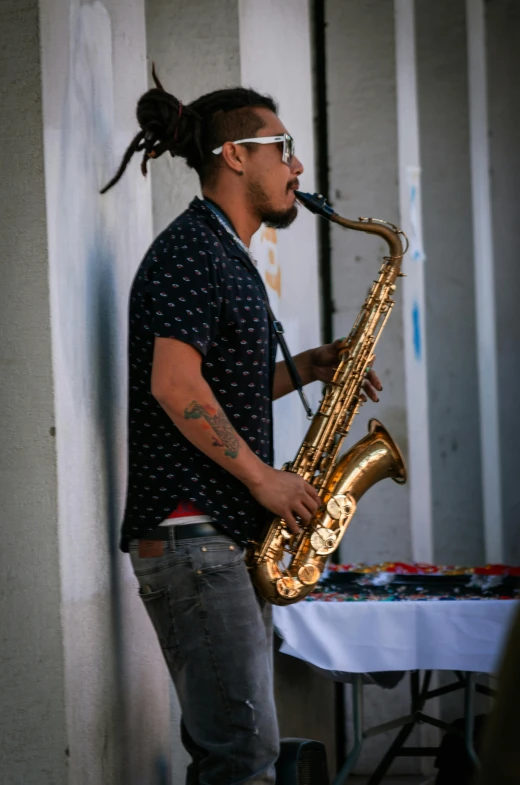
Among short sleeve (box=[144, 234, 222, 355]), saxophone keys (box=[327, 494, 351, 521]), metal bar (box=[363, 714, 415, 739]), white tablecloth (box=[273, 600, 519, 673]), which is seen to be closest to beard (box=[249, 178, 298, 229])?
short sleeve (box=[144, 234, 222, 355])

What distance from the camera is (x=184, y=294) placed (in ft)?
7.89

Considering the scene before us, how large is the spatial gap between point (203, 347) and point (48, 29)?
0.87 m

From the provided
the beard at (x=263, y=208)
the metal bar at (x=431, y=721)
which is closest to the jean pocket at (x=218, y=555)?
the beard at (x=263, y=208)

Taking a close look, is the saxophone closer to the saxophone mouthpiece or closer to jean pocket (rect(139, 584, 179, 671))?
the saxophone mouthpiece

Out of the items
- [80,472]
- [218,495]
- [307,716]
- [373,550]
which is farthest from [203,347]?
[373,550]

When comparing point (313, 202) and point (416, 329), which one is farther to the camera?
point (416, 329)

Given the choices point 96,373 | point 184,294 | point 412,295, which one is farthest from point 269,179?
point 412,295

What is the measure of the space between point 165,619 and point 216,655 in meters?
0.15

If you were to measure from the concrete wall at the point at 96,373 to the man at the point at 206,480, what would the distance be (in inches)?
8.5

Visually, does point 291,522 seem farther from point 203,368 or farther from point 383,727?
point 383,727

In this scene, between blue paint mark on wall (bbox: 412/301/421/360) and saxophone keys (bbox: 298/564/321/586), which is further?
blue paint mark on wall (bbox: 412/301/421/360)

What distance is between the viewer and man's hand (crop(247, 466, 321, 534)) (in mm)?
2469

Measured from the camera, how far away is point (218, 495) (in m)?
2.48

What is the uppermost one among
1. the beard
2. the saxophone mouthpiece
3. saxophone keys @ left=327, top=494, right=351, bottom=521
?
the saxophone mouthpiece
